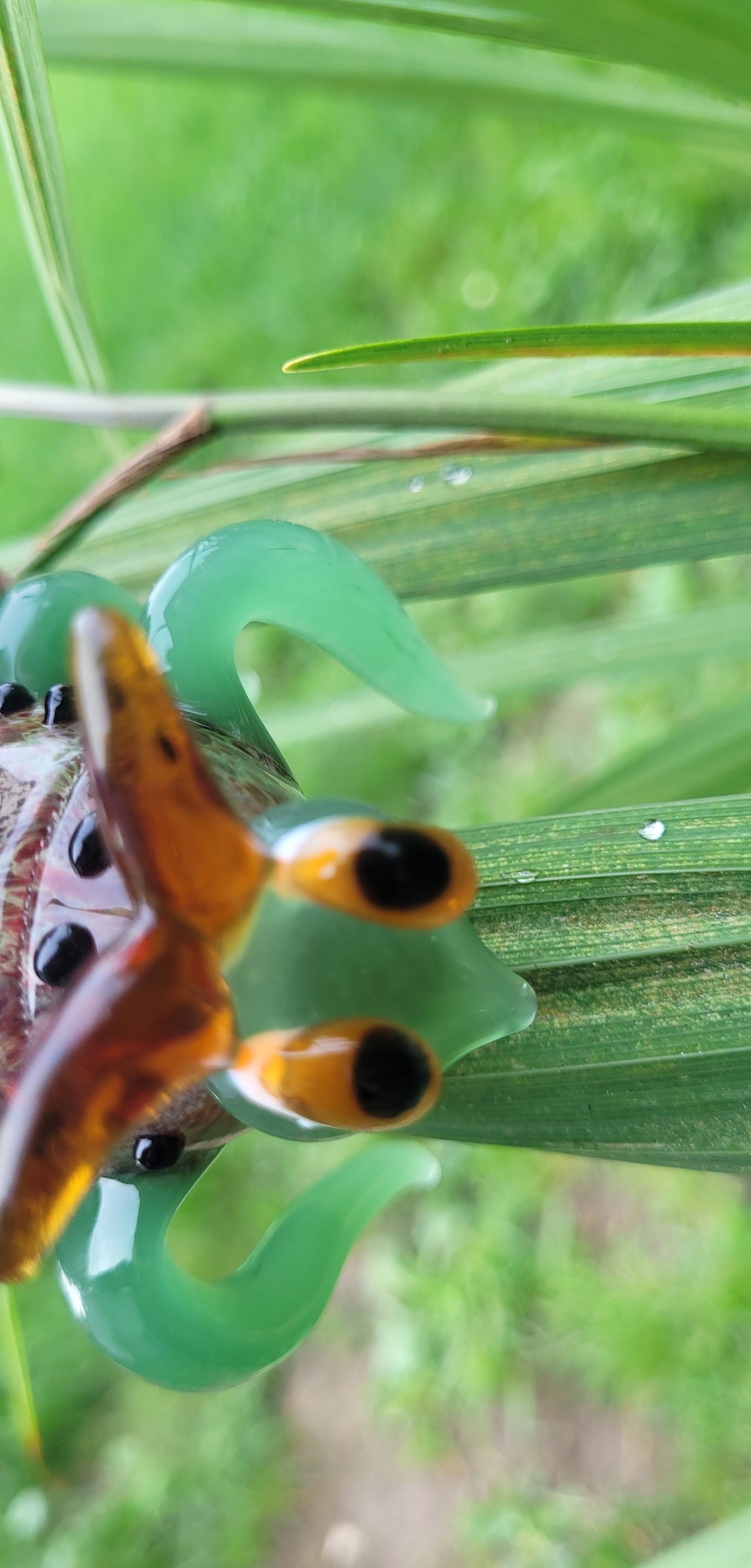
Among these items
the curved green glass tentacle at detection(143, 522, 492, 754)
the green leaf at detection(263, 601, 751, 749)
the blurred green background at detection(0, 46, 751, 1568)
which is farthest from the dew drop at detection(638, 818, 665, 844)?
the blurred green background at detection(0, 46, 751, 1568)

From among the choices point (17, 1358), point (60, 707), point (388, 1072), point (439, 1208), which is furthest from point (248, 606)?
point (439, 1208)

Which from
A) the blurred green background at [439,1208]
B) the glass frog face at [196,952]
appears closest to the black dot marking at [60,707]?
the glass frog face at [196,952]

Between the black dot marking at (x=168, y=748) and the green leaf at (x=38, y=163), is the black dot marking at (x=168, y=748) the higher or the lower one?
the lower one

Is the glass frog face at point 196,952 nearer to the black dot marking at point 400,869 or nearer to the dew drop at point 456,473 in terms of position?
the black dot marking at point 400,869

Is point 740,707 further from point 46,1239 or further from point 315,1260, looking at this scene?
point 46,1239

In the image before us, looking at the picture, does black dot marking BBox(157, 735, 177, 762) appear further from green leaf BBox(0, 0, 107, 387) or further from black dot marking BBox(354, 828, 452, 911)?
green leaf BBox(0, 0, 107, 387)

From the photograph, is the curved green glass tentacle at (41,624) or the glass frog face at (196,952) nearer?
the glass frog face at (196,952)

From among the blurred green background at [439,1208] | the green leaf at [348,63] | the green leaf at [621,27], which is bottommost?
the blurred green background at [439,1208]
